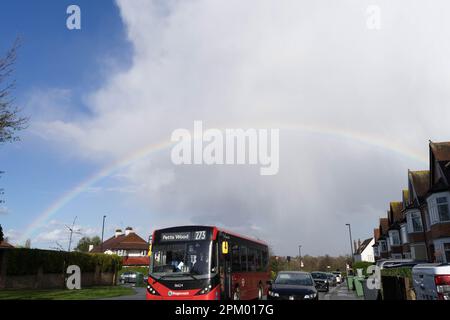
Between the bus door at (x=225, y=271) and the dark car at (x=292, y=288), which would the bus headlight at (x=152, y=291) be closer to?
the bus door at (x=225, y=271)

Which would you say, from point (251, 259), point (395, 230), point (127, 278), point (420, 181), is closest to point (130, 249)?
point (127, 278)

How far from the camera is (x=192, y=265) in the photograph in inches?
526

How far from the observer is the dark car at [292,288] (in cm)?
1418

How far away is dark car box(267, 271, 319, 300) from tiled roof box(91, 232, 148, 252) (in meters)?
72.6

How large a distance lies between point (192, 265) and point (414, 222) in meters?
35.5

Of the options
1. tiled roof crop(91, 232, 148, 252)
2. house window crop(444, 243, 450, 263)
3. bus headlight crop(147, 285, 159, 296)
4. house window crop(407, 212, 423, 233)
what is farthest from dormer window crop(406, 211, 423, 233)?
tiled roof crop(91, 232, 148, 252)

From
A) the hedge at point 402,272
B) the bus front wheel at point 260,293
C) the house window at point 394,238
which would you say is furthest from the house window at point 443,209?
the house window at point 394,238

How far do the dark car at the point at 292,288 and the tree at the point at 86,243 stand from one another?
82.0m

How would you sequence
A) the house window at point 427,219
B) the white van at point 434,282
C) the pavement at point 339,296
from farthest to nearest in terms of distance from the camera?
the house window at point 427,219 → the pavement at point 339,296 → the white van at point 434,282

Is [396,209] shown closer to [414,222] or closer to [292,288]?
[414,222]

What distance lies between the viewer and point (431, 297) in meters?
7.89
